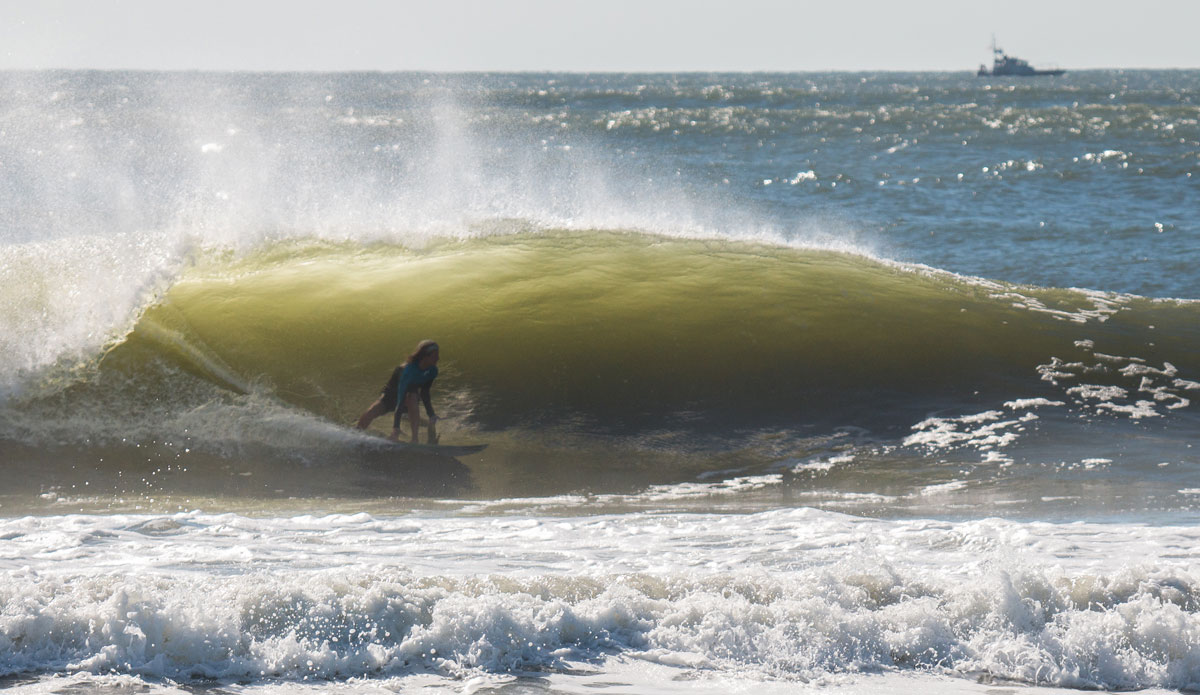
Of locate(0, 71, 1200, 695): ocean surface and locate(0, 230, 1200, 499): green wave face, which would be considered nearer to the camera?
locate(0, 71, 1200, 695): ocean surface

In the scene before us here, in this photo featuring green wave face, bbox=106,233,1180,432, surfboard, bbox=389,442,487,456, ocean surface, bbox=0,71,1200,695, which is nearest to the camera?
ocean surface, bbox=0,71,1200,695

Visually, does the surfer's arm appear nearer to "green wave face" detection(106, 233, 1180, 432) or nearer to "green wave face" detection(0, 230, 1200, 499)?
"green wave face" detection(0, 230, 1200, 499)

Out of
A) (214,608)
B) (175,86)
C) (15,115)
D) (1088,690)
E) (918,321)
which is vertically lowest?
(1088,690)

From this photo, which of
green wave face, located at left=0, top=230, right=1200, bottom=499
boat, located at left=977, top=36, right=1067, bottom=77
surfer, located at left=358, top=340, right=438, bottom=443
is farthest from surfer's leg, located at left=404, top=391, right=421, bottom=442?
boat, located at left=977, top=36, right=1067, bottom=77

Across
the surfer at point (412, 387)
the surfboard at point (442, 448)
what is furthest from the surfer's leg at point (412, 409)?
the surfboard at point (442, 448)

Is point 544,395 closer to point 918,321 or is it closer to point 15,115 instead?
point 918,321

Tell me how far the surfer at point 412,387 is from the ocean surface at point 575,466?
202 millimetres

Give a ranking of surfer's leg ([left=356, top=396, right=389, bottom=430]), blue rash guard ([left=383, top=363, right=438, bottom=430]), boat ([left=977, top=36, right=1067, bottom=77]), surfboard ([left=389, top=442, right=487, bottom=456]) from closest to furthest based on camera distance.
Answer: surfboard ([left=389, top=442, right=487, bottom=456]) → blue rash guard ([left=383, top=363, right=438, bottom=430]) → surfer's leg ([left=356, top=396, right=389, bottom=430]) → boat ([left=977, top=36, right=1067, bottom=77])

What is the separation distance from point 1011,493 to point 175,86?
103459 millimetres

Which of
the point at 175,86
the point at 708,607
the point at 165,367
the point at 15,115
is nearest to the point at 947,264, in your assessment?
the point at 165,367

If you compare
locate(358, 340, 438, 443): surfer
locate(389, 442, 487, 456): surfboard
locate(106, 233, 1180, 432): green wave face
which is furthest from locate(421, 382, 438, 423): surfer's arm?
locate(106, 233, 1180, 432): green wave face

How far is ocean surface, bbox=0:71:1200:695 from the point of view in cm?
488

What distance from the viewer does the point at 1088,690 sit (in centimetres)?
467

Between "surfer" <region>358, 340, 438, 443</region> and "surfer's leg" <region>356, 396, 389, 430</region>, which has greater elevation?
"surfer" <region>358, 340, 438, 443</region>
